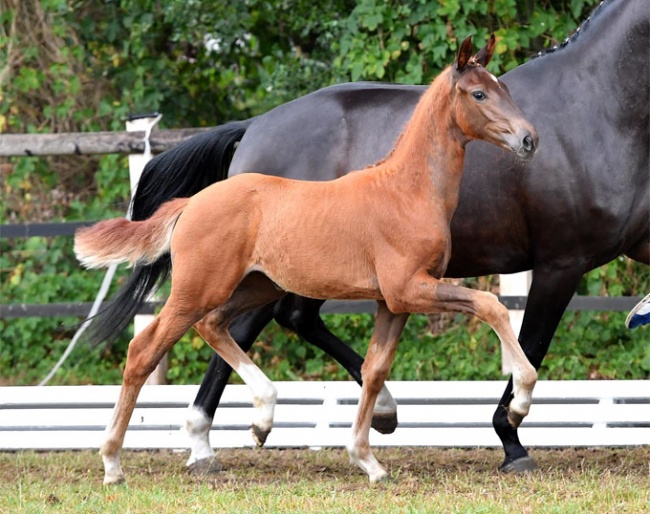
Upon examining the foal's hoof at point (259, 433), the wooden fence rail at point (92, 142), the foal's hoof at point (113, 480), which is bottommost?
the foal's hoof at point (113, 480)

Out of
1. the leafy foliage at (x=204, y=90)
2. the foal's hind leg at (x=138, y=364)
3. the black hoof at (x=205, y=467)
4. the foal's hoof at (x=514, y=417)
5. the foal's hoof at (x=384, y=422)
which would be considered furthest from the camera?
the leafy foliage at (x=204, y=90)

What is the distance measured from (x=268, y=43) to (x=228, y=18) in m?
0.52

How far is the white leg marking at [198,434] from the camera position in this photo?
17.0 feet

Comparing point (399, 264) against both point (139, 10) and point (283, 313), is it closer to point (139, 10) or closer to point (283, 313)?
point (283, 313)

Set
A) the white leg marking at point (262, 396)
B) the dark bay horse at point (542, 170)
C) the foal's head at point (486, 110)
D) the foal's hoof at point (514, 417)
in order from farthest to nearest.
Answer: the dark bay horse at point (542, 170)
the white leg marking at point (262, 396)
the foal's hoof at point (514, 417)
the foal's head at point (486, 110)

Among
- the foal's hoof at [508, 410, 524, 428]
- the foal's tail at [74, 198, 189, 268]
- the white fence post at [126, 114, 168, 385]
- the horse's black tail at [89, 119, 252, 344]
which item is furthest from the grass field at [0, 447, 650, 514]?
the white fence post at [126, 114, 168, 385]

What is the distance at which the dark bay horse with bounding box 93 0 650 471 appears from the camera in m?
4.81

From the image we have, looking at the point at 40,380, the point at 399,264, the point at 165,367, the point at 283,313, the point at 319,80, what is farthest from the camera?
the point at 319,80

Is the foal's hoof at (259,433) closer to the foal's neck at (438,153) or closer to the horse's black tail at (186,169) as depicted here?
the horse's black tail at (186,169)

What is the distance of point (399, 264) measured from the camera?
14.1 feet

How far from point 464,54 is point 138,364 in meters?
1.83

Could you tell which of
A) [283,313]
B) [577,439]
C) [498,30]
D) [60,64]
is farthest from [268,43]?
[577,439]

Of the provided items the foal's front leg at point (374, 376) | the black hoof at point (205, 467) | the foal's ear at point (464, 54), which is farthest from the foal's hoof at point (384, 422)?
the foal's ear at point (464, 54)

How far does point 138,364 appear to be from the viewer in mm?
4578
